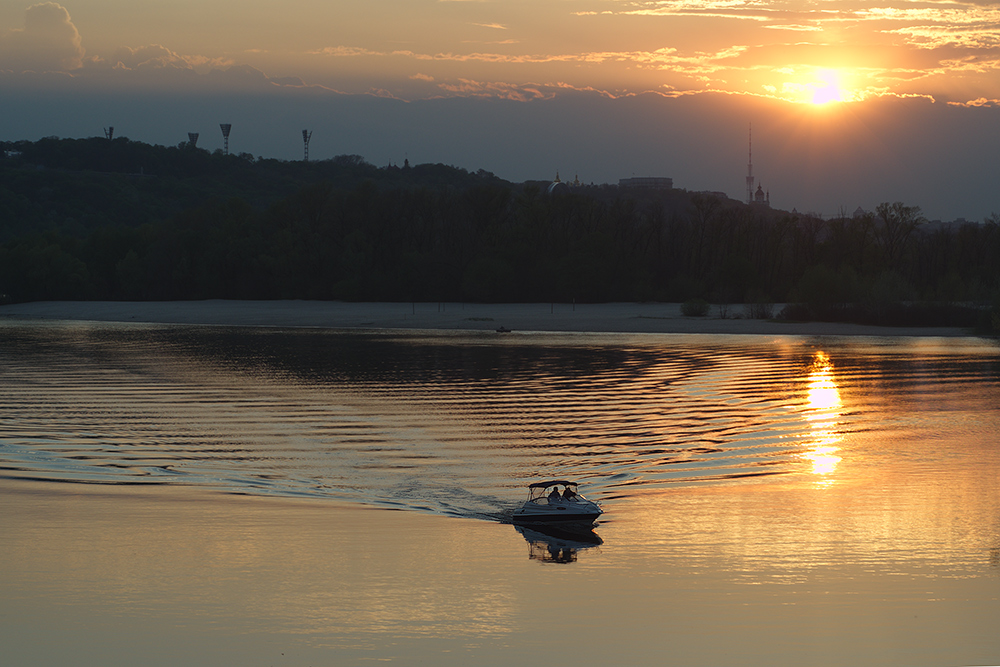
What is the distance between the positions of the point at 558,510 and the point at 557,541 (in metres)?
0.55

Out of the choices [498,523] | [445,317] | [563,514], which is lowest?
[445,317]

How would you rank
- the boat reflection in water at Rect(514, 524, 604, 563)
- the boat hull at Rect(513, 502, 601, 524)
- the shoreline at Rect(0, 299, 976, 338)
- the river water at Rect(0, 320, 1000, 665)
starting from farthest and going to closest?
the shoreline at Rect(0, 299, 976, 338)
the boat hull at Rect(513, 502, 601, 524)
the boat reflection in water at Rect(514, 524, 604, 563)
the river water at Rect(0, 320, 1000, 665)

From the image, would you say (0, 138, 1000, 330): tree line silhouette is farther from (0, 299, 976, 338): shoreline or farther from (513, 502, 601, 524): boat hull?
(513, 502, 601, 524): boat hull

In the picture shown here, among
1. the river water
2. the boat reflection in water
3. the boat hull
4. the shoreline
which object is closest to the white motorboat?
the boat hull

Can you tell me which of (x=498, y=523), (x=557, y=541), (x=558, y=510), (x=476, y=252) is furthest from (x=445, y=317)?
(x=557, y=541)

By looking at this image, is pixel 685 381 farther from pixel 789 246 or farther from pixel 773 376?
pixel 789 246

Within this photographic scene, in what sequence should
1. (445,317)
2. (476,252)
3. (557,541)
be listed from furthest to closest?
(476,252) < (445,317) < (557,541)

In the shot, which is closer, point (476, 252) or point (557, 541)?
point (557, 541)

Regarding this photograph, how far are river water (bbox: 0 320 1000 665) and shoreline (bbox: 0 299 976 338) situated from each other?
127 feet

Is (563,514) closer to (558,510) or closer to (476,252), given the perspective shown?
(558,510)

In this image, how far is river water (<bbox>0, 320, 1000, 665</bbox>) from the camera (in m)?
11.5

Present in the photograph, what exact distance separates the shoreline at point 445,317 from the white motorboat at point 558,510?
5754 cm

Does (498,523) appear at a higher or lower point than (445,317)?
higher

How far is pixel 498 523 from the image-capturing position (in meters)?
16.9
